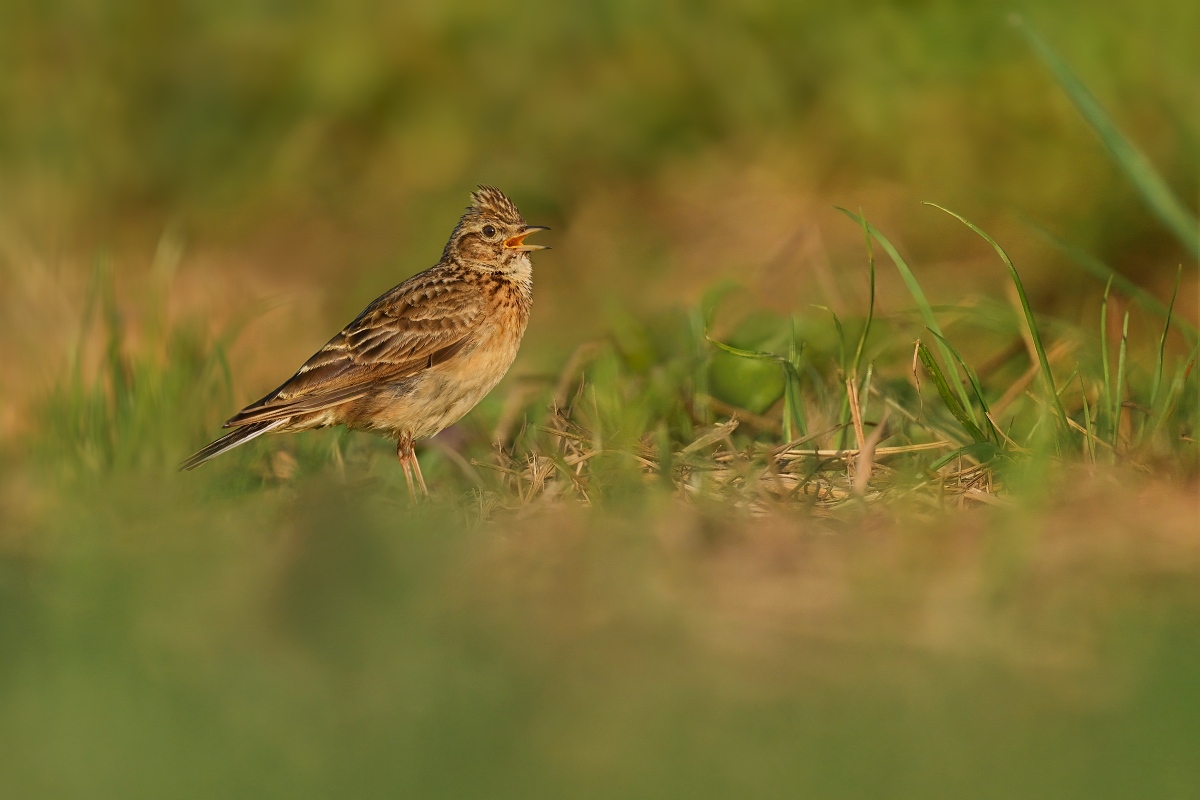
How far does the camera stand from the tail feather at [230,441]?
592 centimetres

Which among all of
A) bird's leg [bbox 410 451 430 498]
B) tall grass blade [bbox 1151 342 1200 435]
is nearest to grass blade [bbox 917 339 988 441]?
tall grass blade [bbox 1151 342 1200 435]

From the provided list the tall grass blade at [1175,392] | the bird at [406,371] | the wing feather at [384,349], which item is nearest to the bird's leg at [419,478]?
the bird at [406,371]

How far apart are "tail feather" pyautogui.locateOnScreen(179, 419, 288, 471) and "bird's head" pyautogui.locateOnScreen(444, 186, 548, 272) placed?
1.29m

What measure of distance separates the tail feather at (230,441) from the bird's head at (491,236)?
1.29 metres

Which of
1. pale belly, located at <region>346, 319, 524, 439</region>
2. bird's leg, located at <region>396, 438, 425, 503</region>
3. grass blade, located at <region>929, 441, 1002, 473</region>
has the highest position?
pale belly, located at <region>346, 319, 524, 439</region>

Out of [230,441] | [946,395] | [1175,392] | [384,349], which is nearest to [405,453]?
[384,349]

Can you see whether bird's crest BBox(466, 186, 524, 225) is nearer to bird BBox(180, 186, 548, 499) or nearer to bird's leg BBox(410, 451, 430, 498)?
bird BBox(180, 186, 548, 499)

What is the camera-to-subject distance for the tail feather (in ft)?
19.4

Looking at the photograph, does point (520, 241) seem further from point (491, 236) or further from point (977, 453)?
point (977, 453)

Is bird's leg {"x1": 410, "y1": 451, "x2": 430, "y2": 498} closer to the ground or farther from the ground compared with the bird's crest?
closer to the ground

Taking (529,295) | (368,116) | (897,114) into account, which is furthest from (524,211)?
(529,295)

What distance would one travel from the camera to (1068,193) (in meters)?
8.85

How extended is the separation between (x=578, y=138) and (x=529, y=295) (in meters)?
3.53

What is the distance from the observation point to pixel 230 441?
596cm
